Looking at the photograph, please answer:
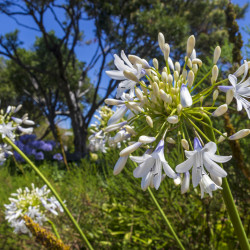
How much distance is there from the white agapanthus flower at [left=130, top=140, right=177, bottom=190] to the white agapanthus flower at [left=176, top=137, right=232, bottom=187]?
0.22ft

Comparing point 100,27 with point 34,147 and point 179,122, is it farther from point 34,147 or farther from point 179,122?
point 179,122

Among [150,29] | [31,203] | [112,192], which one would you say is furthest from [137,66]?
[150,29]

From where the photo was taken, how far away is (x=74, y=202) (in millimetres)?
3436

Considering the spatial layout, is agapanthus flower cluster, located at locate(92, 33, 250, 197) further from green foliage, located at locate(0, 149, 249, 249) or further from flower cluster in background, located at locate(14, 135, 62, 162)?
→ flower cluster in background, located at locate(14, 135, 62, 162)

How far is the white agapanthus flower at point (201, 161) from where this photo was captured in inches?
30.4

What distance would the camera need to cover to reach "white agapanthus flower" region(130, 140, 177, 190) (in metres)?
0.86

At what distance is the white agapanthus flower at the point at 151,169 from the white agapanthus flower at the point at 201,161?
66mm

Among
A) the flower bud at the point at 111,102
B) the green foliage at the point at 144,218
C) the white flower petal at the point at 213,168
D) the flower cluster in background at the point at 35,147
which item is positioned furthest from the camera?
the flower cluster in background at the point at 35,147

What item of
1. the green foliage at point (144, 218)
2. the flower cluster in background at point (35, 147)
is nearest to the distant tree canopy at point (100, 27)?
the flower cluster in background at point (35, 147)

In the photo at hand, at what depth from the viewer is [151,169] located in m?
0.95

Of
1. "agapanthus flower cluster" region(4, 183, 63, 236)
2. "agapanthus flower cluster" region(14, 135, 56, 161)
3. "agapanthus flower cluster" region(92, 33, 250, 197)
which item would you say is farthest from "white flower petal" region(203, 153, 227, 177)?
"agapanthus flower cluster" region(14, 135, 56, 161)

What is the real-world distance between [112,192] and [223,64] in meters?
1.90

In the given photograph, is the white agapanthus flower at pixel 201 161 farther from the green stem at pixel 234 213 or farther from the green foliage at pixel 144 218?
the green foliage at pixel 144 218

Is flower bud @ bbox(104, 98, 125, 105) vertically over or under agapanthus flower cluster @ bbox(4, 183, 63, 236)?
over
